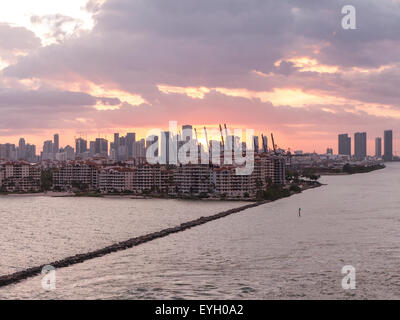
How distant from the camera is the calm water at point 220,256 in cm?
787

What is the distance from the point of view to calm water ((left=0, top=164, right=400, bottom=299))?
787cm

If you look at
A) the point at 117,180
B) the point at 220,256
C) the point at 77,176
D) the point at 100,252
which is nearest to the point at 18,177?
the point at 77,176

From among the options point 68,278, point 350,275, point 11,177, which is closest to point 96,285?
point 68,278

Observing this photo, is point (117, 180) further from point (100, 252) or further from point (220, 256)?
point (220, 256)

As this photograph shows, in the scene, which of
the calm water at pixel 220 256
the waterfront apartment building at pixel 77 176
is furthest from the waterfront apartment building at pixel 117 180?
the calm water at pixel 220 256

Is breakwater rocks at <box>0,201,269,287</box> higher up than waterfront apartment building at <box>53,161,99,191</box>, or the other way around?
waterfront apartment building at <box>53,161,99,191</box>

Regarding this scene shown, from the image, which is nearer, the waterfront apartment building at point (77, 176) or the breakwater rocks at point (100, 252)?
the breakwater rocks at point (100, 252)

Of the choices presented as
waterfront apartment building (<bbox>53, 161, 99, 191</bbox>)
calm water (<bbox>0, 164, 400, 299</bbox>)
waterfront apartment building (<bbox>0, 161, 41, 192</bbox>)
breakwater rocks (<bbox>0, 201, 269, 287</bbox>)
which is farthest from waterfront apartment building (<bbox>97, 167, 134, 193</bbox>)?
breakwater rocks (<bbox>0, 201, 269, 287</bbox>)

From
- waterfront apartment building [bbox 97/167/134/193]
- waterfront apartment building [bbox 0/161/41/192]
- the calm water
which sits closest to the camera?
the calm water

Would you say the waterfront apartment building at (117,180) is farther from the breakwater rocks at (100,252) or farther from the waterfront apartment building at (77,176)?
the breakwater rocks at (100,252)

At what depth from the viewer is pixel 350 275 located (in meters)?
8.64

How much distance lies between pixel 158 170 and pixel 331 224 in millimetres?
20175

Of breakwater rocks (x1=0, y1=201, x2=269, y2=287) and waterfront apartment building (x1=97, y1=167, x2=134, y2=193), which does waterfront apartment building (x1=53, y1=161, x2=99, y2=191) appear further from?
breakwater rocks (x1=0, y1=201, x2=269, y2=287)
